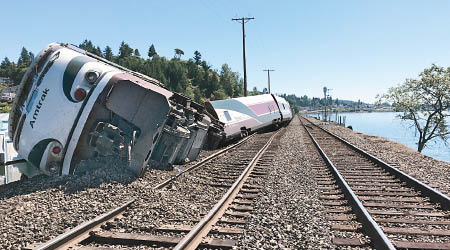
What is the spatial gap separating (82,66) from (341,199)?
5.86 metres

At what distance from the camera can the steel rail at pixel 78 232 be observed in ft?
12.8

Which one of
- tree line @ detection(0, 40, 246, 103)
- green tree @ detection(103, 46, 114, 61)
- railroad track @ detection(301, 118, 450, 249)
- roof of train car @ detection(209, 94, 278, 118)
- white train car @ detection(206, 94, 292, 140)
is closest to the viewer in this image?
railroad track @ detection(301, 118, 450, 249)

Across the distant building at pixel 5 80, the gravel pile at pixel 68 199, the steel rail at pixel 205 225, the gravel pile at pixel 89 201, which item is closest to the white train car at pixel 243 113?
the gravel pile at pixel 68 199

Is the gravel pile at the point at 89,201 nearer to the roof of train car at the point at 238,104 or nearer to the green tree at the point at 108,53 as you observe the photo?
the roof of train car at the point at 238,104

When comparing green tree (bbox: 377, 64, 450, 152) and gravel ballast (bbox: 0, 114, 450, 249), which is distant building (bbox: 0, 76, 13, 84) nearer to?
green tree (bbox: 377, 64, 450, 152)

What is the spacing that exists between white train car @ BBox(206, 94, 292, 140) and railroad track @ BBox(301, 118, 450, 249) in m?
7.57

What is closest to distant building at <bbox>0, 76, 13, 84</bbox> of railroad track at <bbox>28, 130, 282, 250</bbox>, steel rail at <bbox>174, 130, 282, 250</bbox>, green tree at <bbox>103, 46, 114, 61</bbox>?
green tree at <bbox>103, 46, 114, 61</bbox>

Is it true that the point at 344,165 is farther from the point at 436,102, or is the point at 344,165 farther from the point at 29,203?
the point at 436,102

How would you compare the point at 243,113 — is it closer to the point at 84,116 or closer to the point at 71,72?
the point at 71,72

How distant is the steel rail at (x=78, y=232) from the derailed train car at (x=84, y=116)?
2.28 m

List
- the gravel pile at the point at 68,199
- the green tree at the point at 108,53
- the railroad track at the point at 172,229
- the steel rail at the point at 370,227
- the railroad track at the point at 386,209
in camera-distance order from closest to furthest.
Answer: the steel rail at the point at 370,227, the railroad track at the point at 172,229, the railroad track at the point at 386,209, the gravel pile at the point at 68,199, the green tree at the point at 108,53

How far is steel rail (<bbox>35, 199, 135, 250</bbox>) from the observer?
3898 millimetres

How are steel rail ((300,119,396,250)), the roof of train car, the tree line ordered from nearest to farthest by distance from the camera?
steel rail ((300,119,396,250)), the roof of train car, the tree line

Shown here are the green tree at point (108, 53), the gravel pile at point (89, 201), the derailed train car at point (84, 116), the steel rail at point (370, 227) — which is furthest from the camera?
the green tree at point (108, 53)
